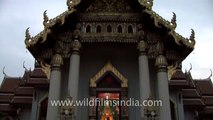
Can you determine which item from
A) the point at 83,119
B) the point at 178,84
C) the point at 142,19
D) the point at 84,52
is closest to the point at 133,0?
the point at 142,19

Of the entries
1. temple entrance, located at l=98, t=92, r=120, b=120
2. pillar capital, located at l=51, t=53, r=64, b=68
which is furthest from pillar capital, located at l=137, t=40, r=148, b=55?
pillar capital, located at l=51, t=53, r=64, b=68

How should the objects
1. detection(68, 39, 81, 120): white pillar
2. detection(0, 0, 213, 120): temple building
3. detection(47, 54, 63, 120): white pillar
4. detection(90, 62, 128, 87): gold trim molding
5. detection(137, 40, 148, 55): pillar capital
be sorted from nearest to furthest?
1. detection(47, 54, 63, 120): white pillar
2. detection(68, 39, 81, 120): white pillar
3. detection(0, 0, 213, 120): temple building
4. detection(137, 40, 148, 55): pillar capital
5. detection(90, 62, 128, 87): gold trim molding

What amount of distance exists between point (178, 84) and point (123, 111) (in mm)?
5673

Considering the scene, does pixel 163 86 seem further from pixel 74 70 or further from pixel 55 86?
pixel 55 86

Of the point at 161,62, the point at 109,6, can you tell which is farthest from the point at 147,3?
the point at 161,62

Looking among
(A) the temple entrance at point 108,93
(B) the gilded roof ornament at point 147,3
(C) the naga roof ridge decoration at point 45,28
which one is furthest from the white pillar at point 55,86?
(B) the gilded roof ornament at point 147,3

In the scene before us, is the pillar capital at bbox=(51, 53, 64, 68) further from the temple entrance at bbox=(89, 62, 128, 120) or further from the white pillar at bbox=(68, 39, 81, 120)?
the temple entrance at bbox=(89, 62, 128, 120)

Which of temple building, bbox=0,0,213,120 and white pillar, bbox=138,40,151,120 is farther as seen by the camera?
temple building, bbox=0,0,213,120

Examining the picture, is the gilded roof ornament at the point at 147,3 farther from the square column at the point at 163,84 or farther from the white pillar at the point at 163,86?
the white pillar at the point at 163,86

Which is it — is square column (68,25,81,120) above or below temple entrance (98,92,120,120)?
above

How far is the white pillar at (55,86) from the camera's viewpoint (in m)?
9.20

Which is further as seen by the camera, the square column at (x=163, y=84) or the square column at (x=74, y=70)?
the square column at (x=74, y=70)

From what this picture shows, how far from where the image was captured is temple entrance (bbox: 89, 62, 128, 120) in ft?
32.6

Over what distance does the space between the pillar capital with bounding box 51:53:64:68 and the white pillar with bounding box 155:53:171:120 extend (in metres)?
3.20
